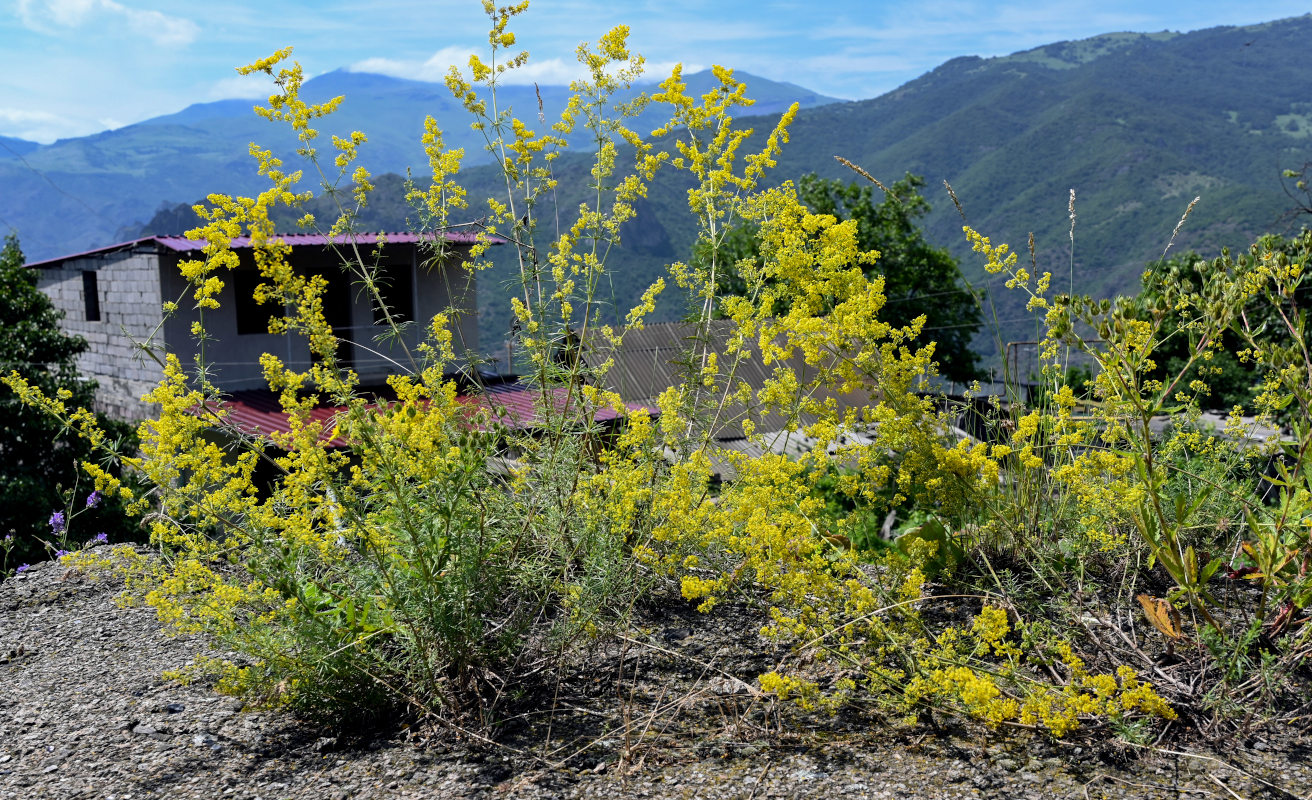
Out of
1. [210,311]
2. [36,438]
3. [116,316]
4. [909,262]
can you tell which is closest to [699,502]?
[36,438]

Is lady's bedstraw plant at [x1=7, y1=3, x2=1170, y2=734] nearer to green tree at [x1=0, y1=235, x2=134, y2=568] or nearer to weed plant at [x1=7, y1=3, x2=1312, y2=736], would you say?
weed plant at [x1=7, y1=3, x2=1312, y2=736]

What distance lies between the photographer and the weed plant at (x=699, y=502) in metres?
2.89

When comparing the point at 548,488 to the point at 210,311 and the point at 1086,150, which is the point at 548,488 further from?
the point at 1086,150

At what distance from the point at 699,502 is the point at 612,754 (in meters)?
1.00

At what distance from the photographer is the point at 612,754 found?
2.85 metres

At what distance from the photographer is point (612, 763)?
9.16 feet

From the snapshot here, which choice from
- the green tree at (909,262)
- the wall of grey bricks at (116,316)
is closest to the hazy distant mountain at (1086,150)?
the green tree at (909,262)

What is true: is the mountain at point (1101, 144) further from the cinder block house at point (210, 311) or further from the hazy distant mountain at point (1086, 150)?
the cinder block house at point (210, 311)

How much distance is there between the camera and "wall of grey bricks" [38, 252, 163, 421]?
60.8 ft

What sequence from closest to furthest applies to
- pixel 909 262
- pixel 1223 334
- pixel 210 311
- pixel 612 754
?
pixel 612 754, pixel 1223 334, pixel 210 311, pixel 909 262

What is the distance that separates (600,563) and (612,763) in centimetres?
69

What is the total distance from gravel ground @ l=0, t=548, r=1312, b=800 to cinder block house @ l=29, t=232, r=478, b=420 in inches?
540

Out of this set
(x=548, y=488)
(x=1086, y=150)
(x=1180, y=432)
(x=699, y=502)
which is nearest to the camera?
(x=548, y=488)

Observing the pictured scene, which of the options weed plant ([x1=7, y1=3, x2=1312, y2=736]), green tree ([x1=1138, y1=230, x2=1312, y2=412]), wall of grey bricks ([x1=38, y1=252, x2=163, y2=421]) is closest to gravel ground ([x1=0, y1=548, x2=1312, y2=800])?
weed plant ([x1=7, y1=3, x2=1312, y2=736])
